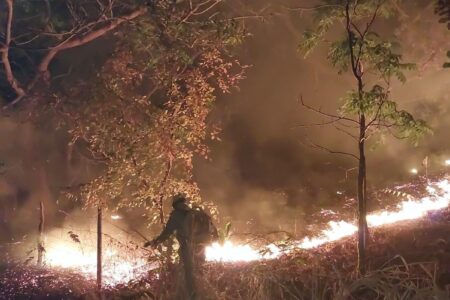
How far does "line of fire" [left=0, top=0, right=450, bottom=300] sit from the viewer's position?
22.9 feet

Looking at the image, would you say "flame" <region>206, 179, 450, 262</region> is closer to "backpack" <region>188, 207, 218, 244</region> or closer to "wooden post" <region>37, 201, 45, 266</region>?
"backpack" <region>188, 207, 218, 244</region>

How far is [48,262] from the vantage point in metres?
12.1

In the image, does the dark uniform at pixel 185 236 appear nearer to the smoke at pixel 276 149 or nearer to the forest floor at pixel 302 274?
the forest floor at pixel 302 274

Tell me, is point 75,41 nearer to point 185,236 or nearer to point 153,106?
point 153,106

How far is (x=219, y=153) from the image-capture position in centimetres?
1708

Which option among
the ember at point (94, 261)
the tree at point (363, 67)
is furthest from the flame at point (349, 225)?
the tree at point (363, 67)

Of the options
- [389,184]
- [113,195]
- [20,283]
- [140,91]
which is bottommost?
[20,283]

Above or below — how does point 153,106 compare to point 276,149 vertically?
below

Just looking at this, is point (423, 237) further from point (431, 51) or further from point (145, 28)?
point (431, 51)

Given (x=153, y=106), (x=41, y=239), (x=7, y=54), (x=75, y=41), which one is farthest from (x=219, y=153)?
(x=153, y=106)

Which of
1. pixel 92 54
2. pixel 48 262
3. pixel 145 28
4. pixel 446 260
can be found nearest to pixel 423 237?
pixel 446 260

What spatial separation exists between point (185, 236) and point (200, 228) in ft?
0.75

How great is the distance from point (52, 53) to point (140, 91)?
235cm

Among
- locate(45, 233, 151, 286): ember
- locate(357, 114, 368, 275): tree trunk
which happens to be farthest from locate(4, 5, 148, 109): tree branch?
locate(357, 114, 368, 275): tree trunk
